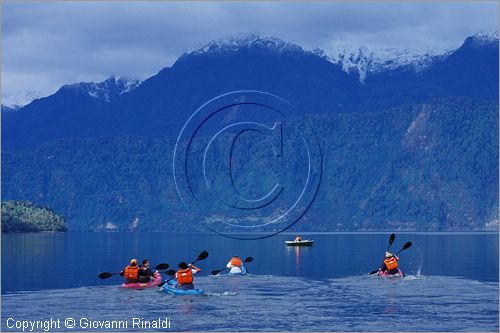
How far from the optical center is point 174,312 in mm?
73438

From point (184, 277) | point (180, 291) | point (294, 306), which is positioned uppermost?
point (184, 277)

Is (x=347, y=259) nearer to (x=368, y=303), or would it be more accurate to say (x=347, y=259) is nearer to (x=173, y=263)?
(x=173, y=263)

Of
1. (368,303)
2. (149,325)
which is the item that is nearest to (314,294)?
(368,303)

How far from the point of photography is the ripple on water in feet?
221

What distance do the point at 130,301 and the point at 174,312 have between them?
297 inches

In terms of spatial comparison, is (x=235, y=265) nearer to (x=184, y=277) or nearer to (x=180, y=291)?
(x=184, y=277)

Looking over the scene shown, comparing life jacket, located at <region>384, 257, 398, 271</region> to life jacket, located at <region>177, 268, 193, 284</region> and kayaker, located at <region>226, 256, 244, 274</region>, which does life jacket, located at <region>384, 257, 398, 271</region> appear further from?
life jacket, located at <region>177, 268, 193, 284</region>

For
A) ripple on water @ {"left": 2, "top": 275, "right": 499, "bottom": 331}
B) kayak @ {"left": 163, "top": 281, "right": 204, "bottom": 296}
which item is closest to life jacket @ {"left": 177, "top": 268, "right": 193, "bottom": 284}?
kayak @ {"left": 163, "top": 281, "right": 204, "bottom": 296}

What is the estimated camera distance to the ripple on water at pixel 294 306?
6725 cm

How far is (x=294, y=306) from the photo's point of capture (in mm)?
76625

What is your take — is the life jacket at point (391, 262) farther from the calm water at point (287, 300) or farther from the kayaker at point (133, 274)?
the kayaker at point (133, 274)

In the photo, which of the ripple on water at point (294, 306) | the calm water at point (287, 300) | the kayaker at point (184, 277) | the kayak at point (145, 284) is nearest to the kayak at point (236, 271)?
the calm water at point (287, 300)

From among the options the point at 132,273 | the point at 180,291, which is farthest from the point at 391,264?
the point at 132,273

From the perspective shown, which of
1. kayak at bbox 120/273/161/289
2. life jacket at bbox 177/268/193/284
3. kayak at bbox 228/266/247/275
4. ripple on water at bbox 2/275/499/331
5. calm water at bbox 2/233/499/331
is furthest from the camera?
kayak at bbox 228/266/247/275
